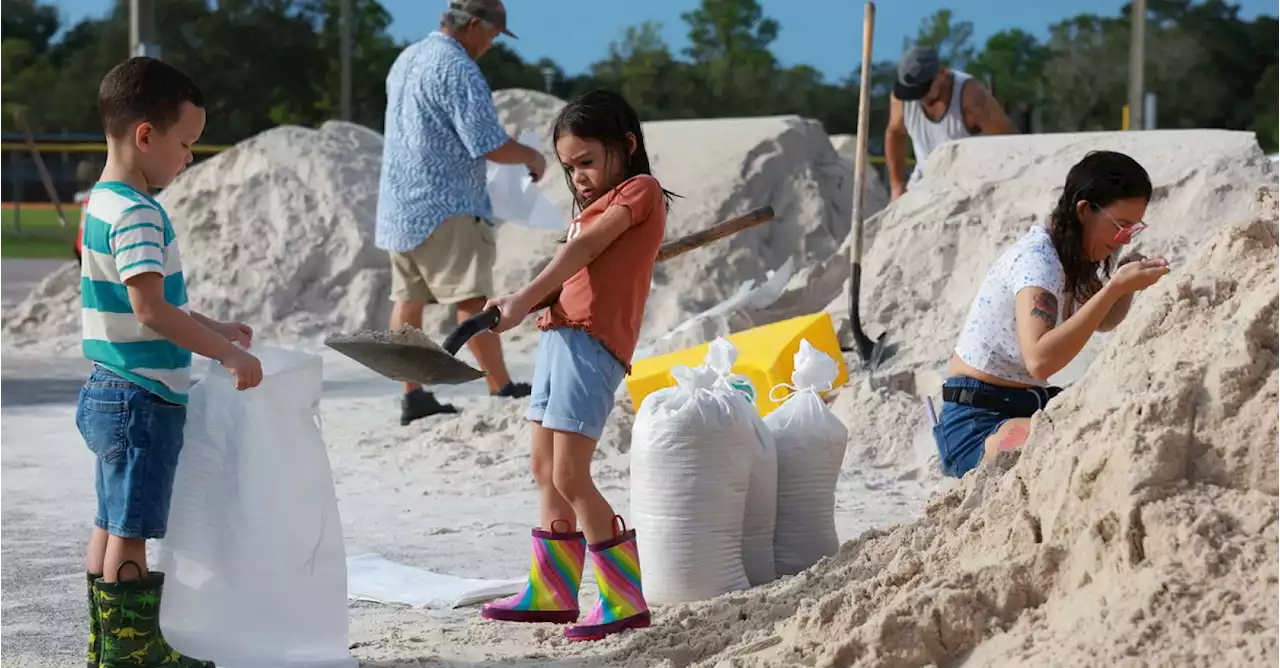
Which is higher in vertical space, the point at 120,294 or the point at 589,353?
the point at 120,294

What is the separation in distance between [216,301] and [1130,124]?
473 inches

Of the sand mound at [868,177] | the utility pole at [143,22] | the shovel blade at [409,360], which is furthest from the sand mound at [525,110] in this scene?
the shovel blade at [409,360]

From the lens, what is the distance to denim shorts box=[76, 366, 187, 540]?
3.09m

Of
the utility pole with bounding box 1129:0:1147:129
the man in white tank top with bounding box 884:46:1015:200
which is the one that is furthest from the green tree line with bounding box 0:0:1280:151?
the man in white tank top with bounding box 884:46:1015:200

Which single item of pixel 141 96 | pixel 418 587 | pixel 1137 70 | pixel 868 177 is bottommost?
pixel 418 587

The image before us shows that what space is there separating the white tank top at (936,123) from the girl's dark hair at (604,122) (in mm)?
4506

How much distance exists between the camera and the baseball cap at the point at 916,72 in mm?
7781

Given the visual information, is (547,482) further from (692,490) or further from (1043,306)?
(1043,306)

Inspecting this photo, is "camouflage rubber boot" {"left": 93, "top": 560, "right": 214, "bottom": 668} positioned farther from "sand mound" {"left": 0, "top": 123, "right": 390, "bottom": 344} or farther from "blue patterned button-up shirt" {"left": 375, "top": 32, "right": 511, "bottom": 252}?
"sand mound" {"left": 0, "top": 123, "right": 390, "bottom": 344}

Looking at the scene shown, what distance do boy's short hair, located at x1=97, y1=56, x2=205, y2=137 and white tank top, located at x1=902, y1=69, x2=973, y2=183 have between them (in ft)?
17.6

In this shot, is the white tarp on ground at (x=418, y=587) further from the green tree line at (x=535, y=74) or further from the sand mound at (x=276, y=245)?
the green tree line at (x=535, y=74)

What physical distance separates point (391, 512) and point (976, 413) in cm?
201

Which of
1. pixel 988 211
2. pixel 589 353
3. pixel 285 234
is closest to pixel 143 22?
pixel 285 234

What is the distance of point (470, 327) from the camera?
3.33 meters
